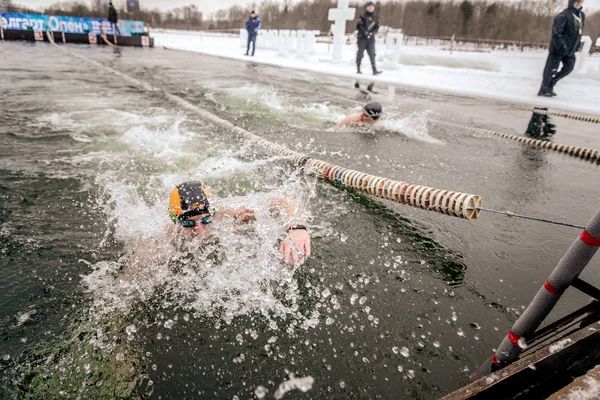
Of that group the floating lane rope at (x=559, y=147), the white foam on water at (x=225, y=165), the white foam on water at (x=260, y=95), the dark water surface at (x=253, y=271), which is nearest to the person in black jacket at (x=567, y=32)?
the floating lane rope at (x=559, y=147)

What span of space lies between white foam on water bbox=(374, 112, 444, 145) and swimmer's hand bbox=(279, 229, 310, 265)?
4.02 m

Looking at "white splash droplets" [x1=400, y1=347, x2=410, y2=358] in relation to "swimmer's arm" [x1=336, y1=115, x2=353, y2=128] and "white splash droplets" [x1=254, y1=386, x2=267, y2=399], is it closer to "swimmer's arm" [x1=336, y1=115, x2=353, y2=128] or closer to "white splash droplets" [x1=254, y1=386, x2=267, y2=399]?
"white splash droplets" [x1=254, y1=386, x2=267, y2=399]

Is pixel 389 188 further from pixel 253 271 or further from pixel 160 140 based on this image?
pixel 160 140

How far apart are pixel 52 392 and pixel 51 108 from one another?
6788mm

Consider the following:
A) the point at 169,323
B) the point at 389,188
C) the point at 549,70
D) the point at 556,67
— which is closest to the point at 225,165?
the point at 389,188

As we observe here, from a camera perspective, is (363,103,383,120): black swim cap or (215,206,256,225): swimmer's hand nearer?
(215,206,256,225): swimmer's hand

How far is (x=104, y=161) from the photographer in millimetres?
4508

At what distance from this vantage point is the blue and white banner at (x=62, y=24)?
24109 mm

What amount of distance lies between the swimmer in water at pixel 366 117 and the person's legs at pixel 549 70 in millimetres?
6457

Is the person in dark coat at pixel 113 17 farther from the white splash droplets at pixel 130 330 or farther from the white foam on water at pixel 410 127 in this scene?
the white splash droplets at pixel 130 330

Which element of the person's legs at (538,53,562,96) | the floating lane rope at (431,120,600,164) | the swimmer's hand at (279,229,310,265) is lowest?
the swimmer's hand at (279,229,310,265)

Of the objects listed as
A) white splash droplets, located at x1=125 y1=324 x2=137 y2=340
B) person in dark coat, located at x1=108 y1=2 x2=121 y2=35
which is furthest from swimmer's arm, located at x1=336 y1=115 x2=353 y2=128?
person in dark coat, located at x1=108 y1=2 x2=121 y2=35

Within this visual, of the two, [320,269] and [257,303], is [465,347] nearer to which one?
[320,269]

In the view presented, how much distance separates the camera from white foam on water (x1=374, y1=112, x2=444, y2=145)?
19.8 ft
